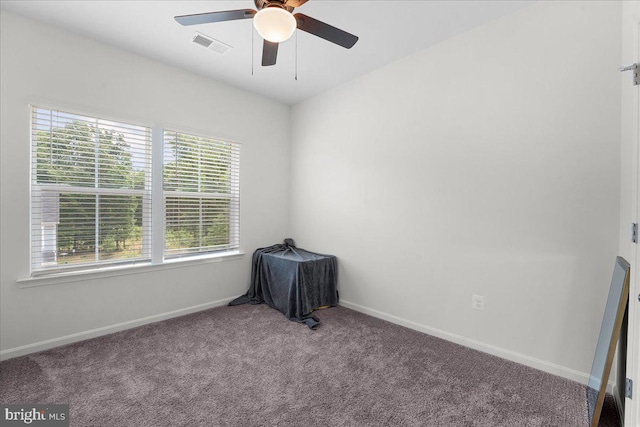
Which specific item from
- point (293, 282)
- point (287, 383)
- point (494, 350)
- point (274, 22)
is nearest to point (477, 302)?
point (494, 350)

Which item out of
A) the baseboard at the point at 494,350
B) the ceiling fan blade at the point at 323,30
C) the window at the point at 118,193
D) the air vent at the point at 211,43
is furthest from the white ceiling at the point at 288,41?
the baseboard at the point at 494,350

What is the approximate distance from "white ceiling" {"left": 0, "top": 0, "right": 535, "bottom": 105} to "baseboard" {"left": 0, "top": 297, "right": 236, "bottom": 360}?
2.69 metres

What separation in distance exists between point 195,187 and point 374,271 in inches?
90.1

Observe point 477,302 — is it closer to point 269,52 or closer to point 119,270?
point 269,52

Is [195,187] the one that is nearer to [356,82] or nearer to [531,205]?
[356,82]

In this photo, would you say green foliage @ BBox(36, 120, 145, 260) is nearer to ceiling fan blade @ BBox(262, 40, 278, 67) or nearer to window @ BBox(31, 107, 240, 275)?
window @ BBox(31, 107, 240, 275)

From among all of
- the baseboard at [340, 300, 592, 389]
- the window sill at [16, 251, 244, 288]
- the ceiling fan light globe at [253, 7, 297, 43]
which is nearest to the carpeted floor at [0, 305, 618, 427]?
the baseboard at [340, 300, 592, 389]

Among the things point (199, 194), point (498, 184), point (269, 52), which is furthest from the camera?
point (199, 194)

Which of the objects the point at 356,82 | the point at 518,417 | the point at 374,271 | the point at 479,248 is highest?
the point at 356,82

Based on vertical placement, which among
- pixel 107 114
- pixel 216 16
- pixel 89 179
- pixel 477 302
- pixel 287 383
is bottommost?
pixel 287 383

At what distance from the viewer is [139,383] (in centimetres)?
201

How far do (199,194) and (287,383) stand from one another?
233 centimetres

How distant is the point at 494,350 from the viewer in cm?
238

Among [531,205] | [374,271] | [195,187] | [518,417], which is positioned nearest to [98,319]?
[195,187]
